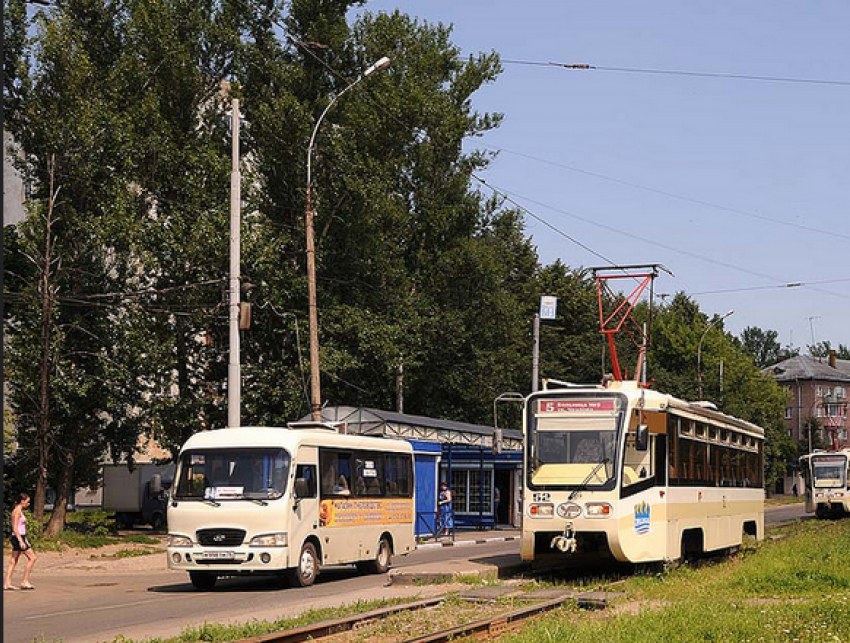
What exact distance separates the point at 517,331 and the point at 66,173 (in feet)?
76.8

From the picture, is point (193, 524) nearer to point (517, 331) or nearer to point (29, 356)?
point (29, 356)

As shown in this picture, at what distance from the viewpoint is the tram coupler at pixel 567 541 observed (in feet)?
64.5

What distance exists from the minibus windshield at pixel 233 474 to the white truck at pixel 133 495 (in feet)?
94.2

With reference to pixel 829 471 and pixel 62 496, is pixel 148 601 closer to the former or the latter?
pixel 62 496

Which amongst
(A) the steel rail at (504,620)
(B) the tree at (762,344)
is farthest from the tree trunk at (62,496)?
(B) the tree at (762,344)

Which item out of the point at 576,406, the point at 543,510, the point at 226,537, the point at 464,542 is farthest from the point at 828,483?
the point at 226,537

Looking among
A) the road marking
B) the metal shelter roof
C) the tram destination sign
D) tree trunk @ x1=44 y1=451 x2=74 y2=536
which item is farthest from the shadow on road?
tree trunk @ x1=44 y1=451 x2=74 y2=536

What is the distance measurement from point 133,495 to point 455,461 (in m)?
14.2

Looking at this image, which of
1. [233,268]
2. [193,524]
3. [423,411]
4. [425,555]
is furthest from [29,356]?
[423,411]

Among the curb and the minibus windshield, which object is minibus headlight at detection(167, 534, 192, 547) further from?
the curb

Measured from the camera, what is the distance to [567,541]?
775 inches

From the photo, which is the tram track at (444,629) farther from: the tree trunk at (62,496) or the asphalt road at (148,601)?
the tree trunk at (62,496)

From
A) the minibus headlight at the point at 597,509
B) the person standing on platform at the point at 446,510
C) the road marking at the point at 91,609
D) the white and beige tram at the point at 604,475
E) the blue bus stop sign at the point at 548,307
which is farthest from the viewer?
the blue bus stop sign at the point at 548,307

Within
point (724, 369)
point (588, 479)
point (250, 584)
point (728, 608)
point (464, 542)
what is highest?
point (724, 369)
